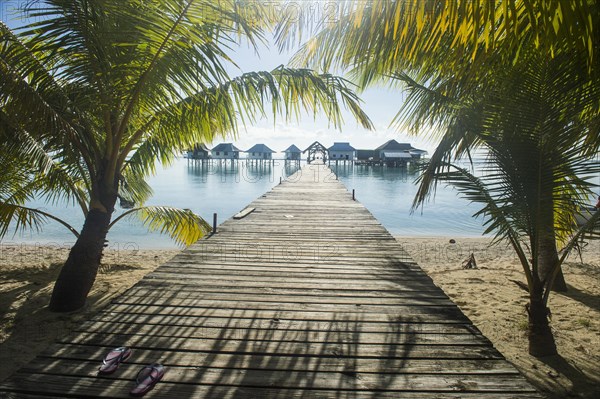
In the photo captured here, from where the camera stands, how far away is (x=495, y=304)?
264 inches

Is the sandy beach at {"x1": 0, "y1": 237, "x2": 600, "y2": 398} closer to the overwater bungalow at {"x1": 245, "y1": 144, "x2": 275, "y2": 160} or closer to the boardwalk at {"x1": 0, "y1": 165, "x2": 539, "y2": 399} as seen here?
the boardwalk at {"x1": 0, "y1": 165, "x2": 539, "y2": 399}

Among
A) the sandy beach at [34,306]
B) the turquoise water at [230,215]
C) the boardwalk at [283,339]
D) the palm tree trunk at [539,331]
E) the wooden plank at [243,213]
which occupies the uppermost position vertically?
the wooden plank at [243,213]

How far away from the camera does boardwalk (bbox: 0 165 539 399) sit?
1.96 m

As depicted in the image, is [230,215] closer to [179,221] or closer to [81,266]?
[179,221]

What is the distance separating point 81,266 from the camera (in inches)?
219

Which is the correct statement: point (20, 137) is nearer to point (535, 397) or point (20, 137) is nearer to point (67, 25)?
point (67, 25)

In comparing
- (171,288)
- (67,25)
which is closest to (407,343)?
(171,288)

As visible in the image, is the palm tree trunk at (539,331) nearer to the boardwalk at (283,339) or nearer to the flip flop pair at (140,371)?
the boardwalk at (283,339)

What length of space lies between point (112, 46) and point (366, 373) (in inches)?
189

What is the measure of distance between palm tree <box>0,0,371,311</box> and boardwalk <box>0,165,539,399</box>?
236 centimetres

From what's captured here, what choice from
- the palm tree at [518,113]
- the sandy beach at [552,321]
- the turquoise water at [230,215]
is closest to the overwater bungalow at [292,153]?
the turquoise water at [230,215]

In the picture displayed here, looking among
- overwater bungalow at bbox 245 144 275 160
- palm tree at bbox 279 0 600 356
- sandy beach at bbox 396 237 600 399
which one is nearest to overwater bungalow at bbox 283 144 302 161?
overwater bungalow at bbox 245 144 275 160

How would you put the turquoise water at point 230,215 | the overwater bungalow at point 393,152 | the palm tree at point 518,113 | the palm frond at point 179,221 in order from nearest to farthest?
the palm tree at point 518,113 < the palm frond at point 179,221 < the turquoise water at point 230,215 < the overwater bungalow at point 393,152

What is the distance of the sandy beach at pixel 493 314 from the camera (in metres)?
4.30
